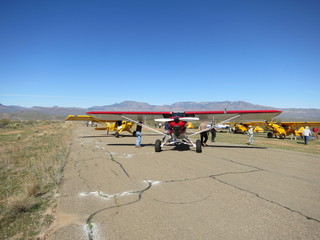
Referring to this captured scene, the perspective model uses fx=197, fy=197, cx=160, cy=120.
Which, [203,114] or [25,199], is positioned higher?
[203,114]

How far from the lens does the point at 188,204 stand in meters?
3.94

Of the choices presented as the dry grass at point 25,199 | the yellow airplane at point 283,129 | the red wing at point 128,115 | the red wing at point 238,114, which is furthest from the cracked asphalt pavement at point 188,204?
the yellow airplane at point 283,129

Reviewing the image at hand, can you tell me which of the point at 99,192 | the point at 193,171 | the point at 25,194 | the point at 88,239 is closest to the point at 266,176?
the point at 193,171

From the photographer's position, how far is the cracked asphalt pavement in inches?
118

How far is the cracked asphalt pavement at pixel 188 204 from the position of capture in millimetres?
2986

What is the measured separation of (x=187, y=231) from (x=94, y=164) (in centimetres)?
565

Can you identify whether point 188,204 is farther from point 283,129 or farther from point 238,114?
point 283,129

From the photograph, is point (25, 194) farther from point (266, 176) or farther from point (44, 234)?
point (266, 176)

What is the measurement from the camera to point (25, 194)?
175 inches

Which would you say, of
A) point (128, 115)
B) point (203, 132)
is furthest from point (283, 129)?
point (128, 115)

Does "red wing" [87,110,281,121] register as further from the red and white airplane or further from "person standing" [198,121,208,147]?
"person standing" [198,121,208,147]

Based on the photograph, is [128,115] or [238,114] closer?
[238,114]

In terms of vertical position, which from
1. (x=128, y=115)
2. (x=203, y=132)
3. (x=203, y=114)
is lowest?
(x=203, y=132)

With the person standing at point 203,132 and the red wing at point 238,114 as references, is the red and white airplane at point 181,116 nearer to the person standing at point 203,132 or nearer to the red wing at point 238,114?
the red wing at point 238,114
